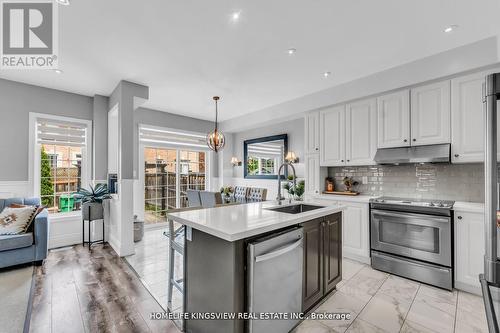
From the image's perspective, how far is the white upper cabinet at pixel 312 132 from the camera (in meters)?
4.10

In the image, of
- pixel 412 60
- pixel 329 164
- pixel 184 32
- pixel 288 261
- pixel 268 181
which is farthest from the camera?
pixel 268 181

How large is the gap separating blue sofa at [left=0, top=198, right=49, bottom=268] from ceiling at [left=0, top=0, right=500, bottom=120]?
224cm

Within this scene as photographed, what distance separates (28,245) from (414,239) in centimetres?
500

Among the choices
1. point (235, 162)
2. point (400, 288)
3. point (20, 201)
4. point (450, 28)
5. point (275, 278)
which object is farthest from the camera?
point (235, 162)

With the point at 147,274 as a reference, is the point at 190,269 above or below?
above

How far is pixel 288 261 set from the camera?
1.76 m

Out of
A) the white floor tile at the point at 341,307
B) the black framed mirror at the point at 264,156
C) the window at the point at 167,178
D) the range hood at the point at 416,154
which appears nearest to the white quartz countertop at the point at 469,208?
the range hood at the point at 416,154

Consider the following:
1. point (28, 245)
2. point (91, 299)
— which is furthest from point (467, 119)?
point (28, 245)

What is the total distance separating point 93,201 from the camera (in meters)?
3.93

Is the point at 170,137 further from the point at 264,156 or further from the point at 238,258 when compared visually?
the point at 238,258

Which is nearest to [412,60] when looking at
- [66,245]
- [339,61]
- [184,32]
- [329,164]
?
[339,61]

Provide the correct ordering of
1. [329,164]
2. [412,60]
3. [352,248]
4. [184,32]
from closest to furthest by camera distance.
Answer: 1. [184,32]
2. [412,60]
3. [352,248]
4. [329,164]

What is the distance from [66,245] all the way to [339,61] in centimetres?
525

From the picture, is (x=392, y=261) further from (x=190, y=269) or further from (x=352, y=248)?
(x=190, y=269)
